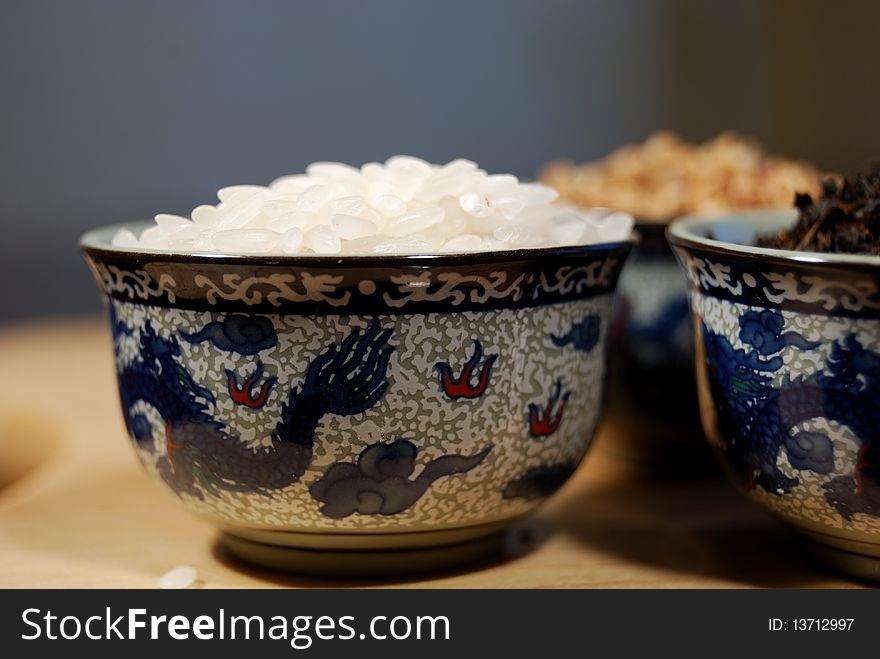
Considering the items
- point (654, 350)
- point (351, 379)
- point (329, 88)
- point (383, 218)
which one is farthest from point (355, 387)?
point (329, 88)

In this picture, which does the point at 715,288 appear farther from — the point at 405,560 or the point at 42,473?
the point at 42,473

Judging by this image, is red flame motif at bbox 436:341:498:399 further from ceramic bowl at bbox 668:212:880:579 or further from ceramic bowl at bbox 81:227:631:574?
ceramic bowl at bbox 668:212:880:579

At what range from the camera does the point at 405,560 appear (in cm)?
75

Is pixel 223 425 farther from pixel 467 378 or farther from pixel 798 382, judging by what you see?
pixel 798 382

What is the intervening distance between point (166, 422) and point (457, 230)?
0.23 metres

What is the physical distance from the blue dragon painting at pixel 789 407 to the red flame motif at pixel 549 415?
11 cm

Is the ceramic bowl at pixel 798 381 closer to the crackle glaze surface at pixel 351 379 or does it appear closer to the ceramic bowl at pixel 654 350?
the crackle glaze surface at pixel 351 379

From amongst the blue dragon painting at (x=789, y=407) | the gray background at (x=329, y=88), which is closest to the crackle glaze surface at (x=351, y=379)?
the blue dragon painting at (x=789, y=407)

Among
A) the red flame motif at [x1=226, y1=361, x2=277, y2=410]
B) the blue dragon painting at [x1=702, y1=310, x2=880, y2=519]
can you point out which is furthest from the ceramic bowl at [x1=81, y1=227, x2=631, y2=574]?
the blue dragon painting at [x1=702, y1=310, x2=880, y2=519]

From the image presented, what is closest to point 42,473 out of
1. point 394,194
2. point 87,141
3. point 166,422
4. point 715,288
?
point 166,422

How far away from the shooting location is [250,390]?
69 centimetres

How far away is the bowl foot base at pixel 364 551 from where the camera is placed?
2.42 feet

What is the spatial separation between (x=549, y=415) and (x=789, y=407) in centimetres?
16

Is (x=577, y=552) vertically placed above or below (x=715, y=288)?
below
